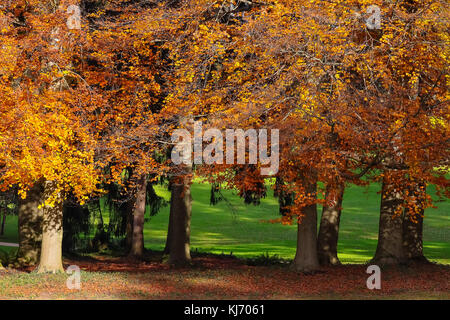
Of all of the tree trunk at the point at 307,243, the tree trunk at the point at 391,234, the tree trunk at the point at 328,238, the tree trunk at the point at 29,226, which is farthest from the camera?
the tree trunk at the point at 328,238

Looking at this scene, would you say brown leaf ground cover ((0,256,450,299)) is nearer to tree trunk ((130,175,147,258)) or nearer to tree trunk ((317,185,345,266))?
tree trunk ((317,185,345,266))

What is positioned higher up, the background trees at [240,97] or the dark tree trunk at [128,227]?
the background trees at [240,97]

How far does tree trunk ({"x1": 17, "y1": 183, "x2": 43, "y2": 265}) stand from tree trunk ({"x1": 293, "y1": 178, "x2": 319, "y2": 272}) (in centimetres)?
941

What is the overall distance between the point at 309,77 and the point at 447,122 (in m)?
4.05

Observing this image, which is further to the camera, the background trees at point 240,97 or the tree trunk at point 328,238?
the tree trunk at point 328,238

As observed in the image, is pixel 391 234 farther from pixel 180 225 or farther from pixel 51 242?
pixel 51 242

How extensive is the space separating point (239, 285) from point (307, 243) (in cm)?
398

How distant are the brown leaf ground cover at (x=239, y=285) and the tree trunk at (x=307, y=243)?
406 millimetres

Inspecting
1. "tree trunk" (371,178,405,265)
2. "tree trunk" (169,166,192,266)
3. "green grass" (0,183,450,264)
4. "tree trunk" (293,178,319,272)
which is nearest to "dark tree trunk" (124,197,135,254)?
"green grass" (0,183,450,264)

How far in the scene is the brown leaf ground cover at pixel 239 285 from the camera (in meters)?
14.5

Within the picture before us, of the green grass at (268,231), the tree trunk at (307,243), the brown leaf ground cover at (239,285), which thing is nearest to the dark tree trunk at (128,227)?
the green grass at (268,231)

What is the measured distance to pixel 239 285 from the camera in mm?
16297

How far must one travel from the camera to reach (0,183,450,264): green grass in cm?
3484

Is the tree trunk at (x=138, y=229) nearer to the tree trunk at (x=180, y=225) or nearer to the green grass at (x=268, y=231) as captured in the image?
the tree trunk at (x=180, y=225)
